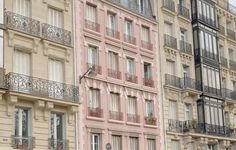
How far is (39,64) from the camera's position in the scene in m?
29.1

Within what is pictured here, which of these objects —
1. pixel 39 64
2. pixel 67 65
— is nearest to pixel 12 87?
pixel 39 64

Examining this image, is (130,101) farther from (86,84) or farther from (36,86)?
(36,86)

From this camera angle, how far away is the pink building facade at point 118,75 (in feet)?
106

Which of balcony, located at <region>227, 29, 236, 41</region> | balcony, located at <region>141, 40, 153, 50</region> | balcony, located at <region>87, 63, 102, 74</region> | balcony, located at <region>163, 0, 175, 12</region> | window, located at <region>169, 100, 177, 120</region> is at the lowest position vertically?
window, located at <region>169, 100, 177, 120</region>

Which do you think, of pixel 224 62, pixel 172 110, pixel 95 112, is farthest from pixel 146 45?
pixel 224 62

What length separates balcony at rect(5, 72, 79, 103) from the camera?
27016mm

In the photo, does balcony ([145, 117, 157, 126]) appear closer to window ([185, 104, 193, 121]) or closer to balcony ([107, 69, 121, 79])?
balcony ([107, 69, 121, 79])

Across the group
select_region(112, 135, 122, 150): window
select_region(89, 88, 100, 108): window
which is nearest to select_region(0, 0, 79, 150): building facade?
select_region(89, 88, 100, 108): window

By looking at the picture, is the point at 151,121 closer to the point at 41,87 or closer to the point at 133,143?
the point at 133,143

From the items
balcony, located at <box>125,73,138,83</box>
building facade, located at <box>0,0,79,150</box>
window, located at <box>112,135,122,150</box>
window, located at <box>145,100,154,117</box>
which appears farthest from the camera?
window, located at <box>145,100,154,117</box>

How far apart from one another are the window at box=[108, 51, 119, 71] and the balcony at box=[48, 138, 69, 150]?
23.1 feet

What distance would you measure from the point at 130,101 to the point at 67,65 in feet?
21.5

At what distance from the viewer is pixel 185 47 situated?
42.1m

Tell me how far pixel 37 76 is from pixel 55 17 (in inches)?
169
